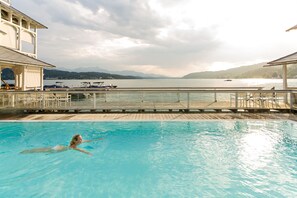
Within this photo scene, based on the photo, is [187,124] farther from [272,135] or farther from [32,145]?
[32,145]

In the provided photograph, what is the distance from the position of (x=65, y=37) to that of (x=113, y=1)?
29.7 ft

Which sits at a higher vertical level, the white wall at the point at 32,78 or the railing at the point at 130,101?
the white wall at the point at 32,78

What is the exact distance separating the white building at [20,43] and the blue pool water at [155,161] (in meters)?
6.92

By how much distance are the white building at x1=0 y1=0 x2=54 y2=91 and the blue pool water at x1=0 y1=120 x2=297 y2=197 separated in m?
6.92

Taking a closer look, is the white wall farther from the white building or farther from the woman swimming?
the woman swimming

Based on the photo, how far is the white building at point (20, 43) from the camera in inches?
585

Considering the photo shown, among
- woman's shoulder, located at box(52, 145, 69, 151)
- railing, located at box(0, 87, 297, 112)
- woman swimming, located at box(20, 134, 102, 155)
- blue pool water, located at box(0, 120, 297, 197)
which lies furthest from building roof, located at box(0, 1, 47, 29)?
woman's shoulder, located at box(52, 145, 69, 151)

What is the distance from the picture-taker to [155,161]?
5.92 metres

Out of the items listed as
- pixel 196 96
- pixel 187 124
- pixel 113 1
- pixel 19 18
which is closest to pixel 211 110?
pixel 196 96

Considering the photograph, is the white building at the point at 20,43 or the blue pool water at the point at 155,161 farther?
the white building at the point at 20,43

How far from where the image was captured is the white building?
48.7 ft

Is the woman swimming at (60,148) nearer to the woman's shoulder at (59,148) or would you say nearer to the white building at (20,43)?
the woman's shoulder at (59,148)

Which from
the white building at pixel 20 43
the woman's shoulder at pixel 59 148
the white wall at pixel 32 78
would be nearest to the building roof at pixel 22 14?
the white building at pixel 20 43

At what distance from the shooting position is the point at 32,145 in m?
7.10
